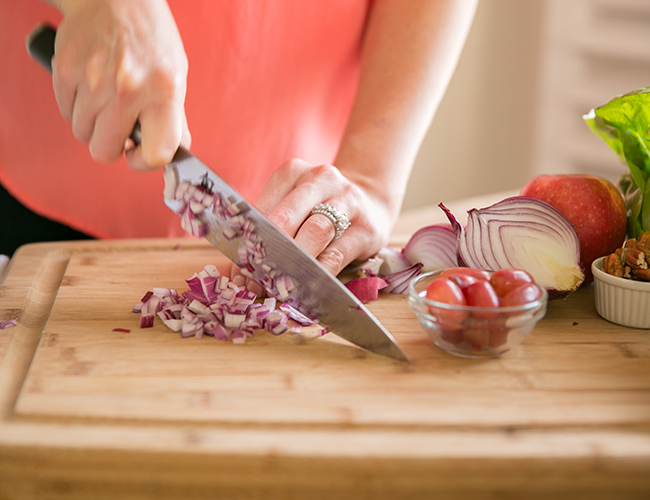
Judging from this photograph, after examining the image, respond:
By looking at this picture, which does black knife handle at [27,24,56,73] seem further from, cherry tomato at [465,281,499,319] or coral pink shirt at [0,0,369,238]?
cherry tomato at [465,281,499,319]

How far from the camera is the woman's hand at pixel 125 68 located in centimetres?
92

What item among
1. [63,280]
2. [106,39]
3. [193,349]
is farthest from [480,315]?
[63,280]

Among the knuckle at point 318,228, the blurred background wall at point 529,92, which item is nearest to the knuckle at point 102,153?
the knuckle at point 318,228

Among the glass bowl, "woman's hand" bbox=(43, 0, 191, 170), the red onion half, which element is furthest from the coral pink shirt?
the glass bowl

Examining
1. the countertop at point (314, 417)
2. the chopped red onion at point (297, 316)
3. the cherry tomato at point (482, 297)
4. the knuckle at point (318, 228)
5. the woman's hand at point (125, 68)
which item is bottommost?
the countertop at point (314, 417)

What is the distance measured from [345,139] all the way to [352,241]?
0.33 meters

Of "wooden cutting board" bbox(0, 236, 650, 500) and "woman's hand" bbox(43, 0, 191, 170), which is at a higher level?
"woman's hand" bbox(43, 0, 191, 170)

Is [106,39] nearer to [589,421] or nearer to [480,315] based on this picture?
[480,315]

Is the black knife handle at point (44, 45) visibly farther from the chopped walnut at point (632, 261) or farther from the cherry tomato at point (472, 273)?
the chopped walnut at point (632, 261)

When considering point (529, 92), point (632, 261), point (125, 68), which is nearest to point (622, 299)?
point (632, 261)

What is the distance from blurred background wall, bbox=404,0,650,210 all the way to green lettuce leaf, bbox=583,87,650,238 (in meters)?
1.54

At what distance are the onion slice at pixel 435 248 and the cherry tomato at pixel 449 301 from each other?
30 centimetres

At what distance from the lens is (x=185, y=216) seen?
3.56ft

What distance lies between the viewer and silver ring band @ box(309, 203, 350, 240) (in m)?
1.21
